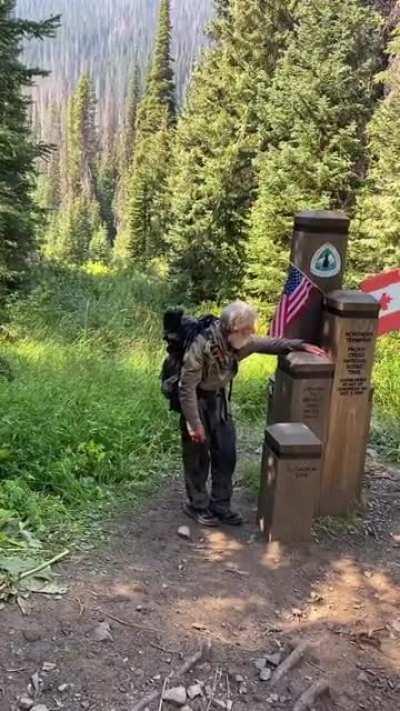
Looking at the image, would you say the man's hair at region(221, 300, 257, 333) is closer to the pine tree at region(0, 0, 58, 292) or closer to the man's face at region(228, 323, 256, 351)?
the man's face at region(228, 323, 256, 351)

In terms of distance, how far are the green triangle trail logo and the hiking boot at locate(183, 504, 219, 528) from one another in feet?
5.86

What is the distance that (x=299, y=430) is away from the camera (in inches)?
169

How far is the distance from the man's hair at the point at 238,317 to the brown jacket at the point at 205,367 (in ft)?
0.31

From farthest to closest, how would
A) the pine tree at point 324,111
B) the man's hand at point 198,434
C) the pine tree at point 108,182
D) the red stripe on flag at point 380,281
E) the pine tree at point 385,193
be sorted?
the pine tree at point 108,182 → the pine tree at point 324,111 → the pine tree at point 385,193 → the red stripe on flag at point 380,281 → the man's hand at point 198,434

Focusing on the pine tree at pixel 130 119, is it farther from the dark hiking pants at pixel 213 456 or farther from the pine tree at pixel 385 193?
the dark hiking pants at pixel 213 456

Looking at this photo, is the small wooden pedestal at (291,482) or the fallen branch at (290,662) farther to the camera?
the small wooden pedestal at (291,482)

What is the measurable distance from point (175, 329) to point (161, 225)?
24.4 metres

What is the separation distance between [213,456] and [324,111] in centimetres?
980

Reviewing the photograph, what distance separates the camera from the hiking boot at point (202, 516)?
4.49 m

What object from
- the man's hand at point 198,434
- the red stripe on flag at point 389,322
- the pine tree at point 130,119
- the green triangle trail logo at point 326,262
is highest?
the pine tree at point 130,119

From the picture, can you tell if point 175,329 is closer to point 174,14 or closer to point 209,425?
point 209,425

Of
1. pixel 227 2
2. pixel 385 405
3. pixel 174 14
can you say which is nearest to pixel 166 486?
pixel 385 405

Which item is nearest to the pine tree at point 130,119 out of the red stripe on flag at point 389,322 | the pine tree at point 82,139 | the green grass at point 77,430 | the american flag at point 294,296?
the pine tree at point 82,139

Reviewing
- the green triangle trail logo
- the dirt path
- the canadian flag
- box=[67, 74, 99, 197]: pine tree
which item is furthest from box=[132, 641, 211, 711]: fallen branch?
box=[67, 74, 99, 197]: pine tree
